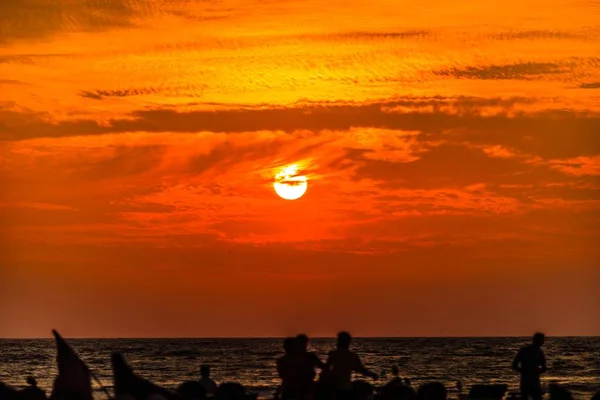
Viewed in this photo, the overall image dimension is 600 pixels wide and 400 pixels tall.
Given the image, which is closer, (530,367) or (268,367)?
(530,367)

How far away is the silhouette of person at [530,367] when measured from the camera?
2384 cm

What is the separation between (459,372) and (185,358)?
3176cm

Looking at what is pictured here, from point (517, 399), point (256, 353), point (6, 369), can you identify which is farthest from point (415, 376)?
point (517, 399)

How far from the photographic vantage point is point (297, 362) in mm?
20547

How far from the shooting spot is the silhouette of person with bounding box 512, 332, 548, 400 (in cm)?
2384

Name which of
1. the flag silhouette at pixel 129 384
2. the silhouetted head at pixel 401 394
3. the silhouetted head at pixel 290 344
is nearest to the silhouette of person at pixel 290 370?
the silhouetted head at pixel 290 344

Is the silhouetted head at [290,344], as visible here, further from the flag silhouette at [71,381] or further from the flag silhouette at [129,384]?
the flag silhouette at [71,381]

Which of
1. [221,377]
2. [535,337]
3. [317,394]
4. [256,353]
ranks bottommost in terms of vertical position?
[317,394]

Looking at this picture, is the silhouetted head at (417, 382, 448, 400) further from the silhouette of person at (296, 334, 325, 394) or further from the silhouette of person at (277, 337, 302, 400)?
the silhouette of person at (277, 337, 302, 400)

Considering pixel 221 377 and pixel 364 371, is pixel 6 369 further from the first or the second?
pixel 364 371

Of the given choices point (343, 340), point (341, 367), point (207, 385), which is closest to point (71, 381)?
point (207, 385)

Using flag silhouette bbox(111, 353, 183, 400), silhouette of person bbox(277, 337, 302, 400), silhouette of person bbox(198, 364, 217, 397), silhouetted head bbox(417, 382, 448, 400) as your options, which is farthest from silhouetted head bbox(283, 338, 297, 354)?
silhouette of person bbox(198, 364, 217, 397)

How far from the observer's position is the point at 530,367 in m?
23.9

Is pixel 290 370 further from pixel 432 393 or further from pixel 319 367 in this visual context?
pixel 432 393
